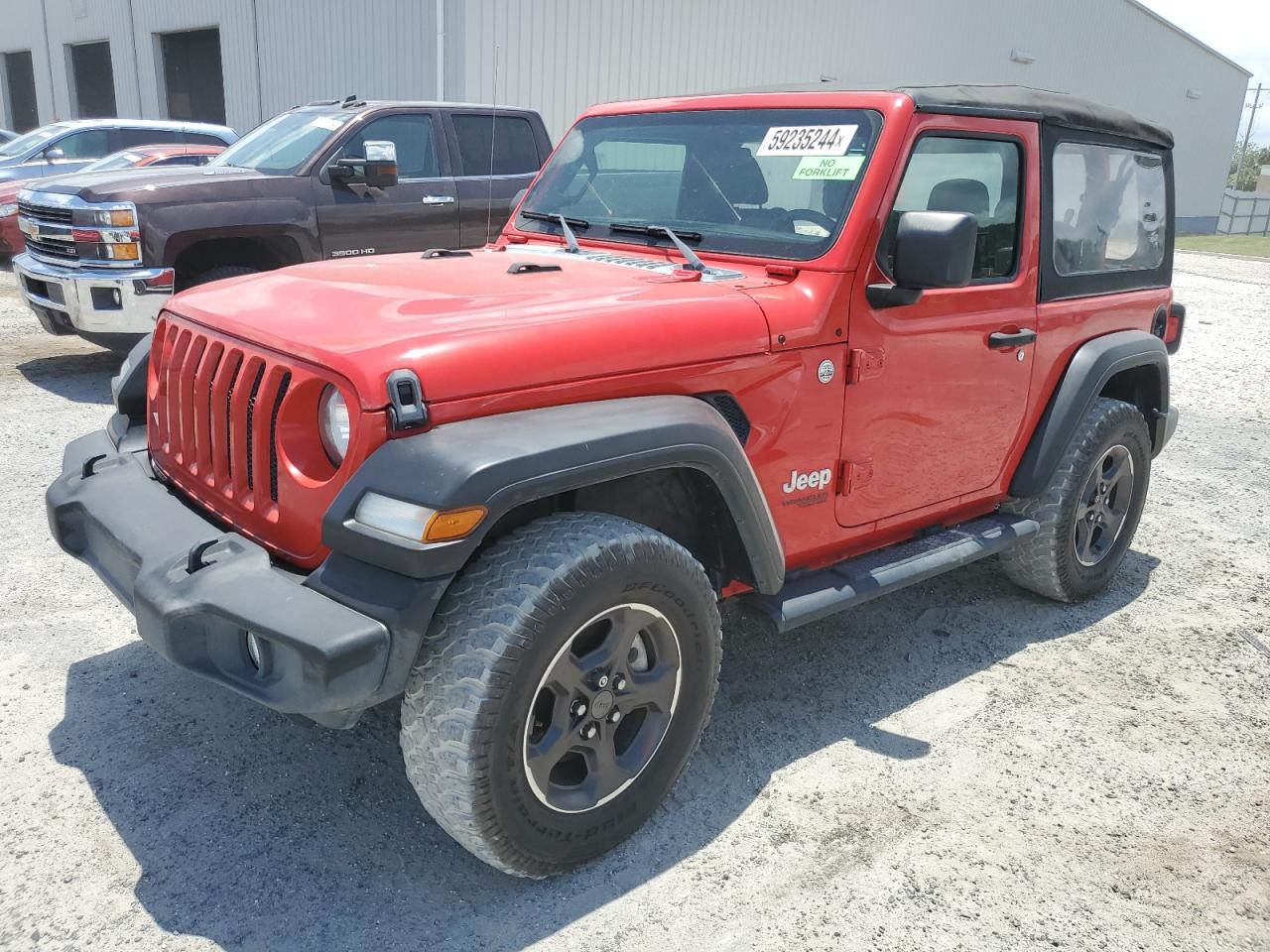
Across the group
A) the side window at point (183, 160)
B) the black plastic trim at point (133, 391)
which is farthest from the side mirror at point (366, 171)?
the side window at point (183, 160)

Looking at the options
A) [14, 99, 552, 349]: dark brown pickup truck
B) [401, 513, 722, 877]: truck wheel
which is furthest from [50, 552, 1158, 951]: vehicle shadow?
[14, 99, 552, 349]: dark brown pickup truck

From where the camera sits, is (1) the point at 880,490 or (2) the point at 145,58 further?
(2) the point at 145,58

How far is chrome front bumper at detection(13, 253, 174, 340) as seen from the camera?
643cm

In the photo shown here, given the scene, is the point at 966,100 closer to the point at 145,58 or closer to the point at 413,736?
the point at 413,736

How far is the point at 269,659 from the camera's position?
2.20 metres

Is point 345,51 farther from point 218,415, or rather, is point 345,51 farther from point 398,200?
point 218,415

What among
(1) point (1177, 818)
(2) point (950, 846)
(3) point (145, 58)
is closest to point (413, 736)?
(2) point (950, 846)

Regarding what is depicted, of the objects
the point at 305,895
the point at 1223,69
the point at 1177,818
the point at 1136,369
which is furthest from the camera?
the point at 1223,69

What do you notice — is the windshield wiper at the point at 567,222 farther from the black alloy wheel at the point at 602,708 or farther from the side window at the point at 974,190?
the black alloy wheel at the point at 602,708

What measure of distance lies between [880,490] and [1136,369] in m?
1.78

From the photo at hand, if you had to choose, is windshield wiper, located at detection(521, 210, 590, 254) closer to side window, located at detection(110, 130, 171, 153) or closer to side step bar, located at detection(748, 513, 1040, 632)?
side step bar, located at detection(748, 513, 1040, 632)

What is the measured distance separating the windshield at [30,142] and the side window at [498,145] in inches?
302

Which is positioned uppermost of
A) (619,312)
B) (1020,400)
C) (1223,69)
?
(1223,69)

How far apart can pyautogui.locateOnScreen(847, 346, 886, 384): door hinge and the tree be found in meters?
77.6
